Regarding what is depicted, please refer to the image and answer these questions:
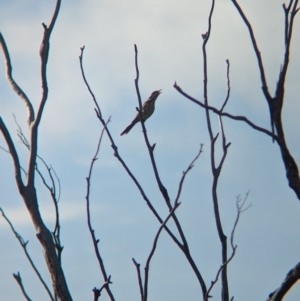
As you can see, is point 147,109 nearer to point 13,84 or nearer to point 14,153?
point 13,84

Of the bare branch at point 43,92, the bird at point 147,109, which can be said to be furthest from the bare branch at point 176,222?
the bird at point 147,109

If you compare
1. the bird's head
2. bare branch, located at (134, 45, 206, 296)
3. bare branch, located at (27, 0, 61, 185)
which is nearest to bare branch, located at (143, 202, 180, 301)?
bare branch, located at (134, 45, 206, 296)

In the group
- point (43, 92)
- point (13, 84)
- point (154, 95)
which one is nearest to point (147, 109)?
point (154, 95)

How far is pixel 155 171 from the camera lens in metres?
3.13

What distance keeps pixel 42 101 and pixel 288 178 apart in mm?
1485

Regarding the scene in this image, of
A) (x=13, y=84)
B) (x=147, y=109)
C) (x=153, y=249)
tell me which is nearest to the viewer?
(x=153, y=249)

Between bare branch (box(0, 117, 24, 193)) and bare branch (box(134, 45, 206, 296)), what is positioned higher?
bare branch (box(0, 117, 24, 193))

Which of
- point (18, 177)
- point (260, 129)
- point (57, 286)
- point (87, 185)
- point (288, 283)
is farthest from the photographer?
point (87, 185)

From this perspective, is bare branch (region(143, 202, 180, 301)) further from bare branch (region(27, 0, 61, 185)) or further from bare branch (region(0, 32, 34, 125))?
bare branch (region(0, 32, 34, 125))

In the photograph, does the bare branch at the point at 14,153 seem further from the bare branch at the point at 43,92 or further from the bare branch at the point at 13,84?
the bare branch at the point at 13,84

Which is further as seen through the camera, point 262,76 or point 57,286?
point 57,286

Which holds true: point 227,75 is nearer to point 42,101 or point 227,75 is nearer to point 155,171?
point 155,171

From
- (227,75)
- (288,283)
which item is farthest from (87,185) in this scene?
(288,283)

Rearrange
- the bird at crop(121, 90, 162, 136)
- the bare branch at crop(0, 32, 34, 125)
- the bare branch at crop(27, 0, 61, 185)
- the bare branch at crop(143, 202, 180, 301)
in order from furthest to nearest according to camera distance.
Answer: the bird at crop(121, 90, 162, 136) → the bare branch at crop(0, 32, 34, 125) → the bare branch at crop(27, 0, 61, 185) → the bare branch at crop(143, 202, 180, 301)
